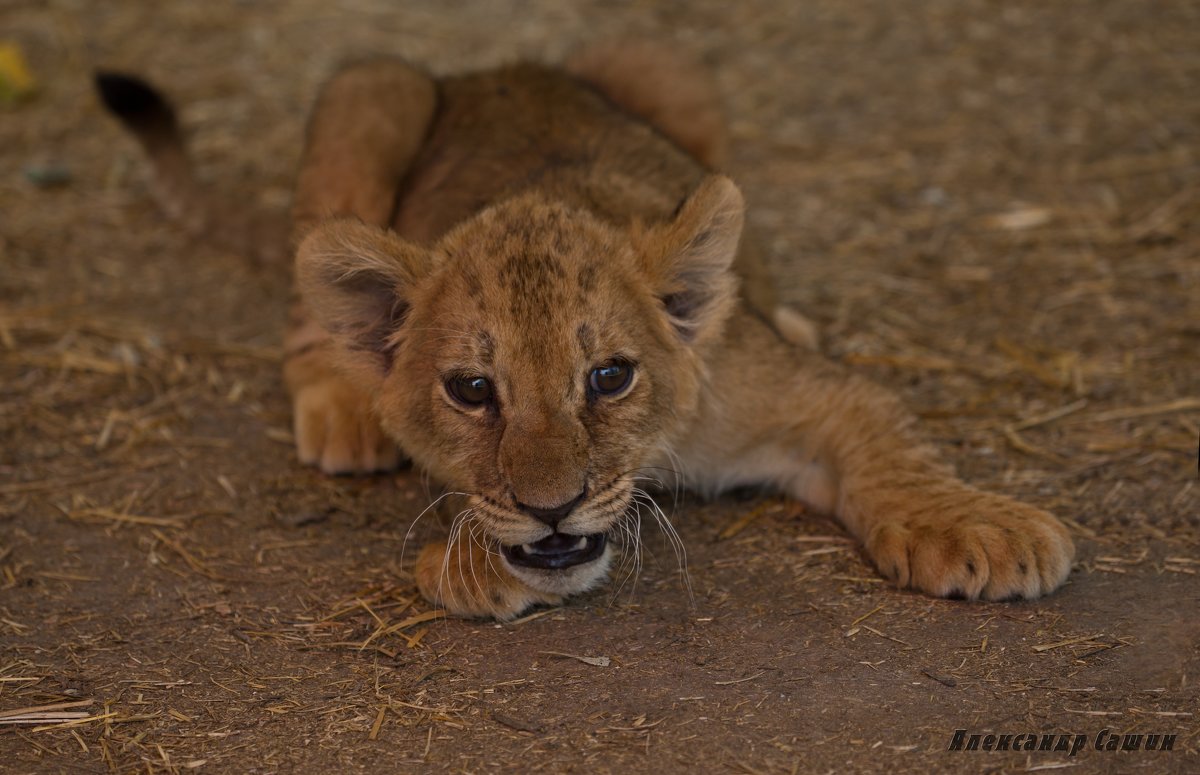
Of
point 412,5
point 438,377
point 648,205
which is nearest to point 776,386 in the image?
point 648,205

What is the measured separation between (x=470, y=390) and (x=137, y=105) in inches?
137

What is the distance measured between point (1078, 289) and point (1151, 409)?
1.20 m

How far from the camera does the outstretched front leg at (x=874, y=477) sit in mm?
4004

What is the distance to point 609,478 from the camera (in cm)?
385

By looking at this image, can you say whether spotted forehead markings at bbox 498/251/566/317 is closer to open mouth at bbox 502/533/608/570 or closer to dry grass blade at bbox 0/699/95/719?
open mouth at bbox 502/533/608/570

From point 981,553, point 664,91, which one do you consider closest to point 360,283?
point 981,553

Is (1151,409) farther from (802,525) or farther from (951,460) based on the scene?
(802,525)

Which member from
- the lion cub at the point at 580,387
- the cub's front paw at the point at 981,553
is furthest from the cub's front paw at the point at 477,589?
the cub's front paw at the point at 981,553

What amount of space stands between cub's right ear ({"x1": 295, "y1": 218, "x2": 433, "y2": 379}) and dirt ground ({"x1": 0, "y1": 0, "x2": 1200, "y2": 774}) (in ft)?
2.30

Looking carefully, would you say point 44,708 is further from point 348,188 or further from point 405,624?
point 348,188

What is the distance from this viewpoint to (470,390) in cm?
398

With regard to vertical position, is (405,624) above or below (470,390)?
below

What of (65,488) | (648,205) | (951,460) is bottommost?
(65,488)

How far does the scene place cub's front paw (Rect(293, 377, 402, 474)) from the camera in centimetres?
503
